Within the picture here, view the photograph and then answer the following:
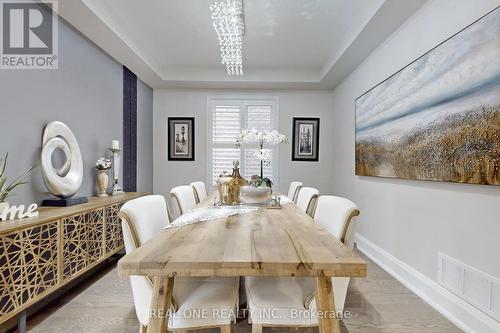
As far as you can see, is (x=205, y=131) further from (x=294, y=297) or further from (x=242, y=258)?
(x=242, y=258)

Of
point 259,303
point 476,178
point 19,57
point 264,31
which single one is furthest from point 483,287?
point 19,57

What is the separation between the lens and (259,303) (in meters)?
1.26

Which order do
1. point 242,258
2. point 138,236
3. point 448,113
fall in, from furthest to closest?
point 448,113 → point 138,236 → point 242,258

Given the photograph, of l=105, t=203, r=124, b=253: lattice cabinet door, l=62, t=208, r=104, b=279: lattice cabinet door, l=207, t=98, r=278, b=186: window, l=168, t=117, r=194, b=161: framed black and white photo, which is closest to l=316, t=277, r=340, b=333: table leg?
l=62, t=208, r=104, b=279: lattice cabinet door

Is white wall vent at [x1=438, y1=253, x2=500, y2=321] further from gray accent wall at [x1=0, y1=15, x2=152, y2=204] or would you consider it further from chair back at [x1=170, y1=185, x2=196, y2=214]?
gray accent wall at [x1=0, y1=15, x2=152, y2=204]

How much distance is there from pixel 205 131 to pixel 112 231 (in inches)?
101

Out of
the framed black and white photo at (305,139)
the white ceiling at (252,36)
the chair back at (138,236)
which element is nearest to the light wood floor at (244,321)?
the chair back at (138,236)

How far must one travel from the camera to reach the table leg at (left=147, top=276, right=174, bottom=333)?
1023 mm

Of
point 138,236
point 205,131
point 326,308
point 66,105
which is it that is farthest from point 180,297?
point 205,131

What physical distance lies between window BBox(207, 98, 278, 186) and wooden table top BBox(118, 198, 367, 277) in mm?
3474

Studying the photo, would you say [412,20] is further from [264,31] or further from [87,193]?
[87,193]

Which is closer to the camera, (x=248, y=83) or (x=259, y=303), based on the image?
(x=259, y=303)

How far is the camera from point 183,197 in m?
2.22

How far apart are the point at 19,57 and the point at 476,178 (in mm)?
3469
